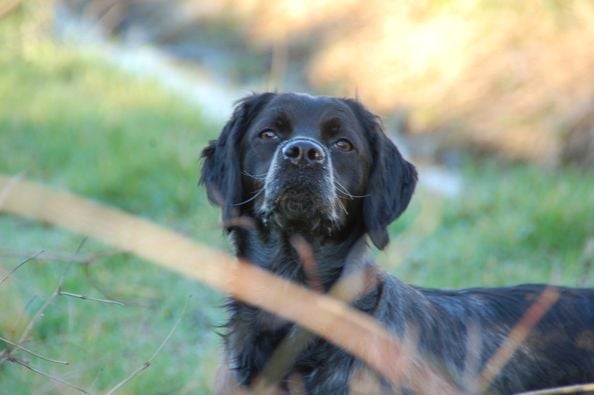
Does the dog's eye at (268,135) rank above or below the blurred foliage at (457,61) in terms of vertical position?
above

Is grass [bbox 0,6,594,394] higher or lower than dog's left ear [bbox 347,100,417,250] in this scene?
lower

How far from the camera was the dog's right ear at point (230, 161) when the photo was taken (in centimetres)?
507

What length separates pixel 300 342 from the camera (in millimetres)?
4637

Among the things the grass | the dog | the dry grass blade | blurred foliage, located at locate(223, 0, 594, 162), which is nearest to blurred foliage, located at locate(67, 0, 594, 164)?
blurred foliage, located at locate(223, 0, 594, 162)

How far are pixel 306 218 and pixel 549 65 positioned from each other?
7382 millimetres

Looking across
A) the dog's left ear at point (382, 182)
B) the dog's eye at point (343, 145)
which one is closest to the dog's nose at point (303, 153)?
the dog's eye at point (343, 145)

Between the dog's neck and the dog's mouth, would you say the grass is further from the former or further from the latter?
the dog's neck

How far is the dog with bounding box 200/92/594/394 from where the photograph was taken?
4656 millimetres

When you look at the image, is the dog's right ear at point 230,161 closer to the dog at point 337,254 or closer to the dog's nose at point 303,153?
the dog at point 337,254

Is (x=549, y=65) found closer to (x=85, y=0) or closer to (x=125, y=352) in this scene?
(x=125, y=352)

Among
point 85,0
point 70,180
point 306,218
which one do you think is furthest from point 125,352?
point 85,0

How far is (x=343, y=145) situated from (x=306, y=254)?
0.51 m

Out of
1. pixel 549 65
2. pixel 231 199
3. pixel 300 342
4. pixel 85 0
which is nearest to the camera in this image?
pixel 300 342

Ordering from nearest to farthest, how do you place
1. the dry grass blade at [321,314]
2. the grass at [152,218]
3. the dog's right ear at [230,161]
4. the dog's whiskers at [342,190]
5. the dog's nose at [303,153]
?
the dry grass blade at [321,314]
the dog's nose at [303,153]
the dog's whiskers at [342,190]
the dog's right ear at [230,161]
the grass at [152,218]
